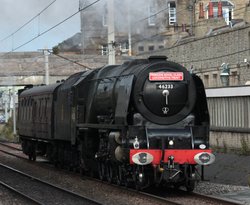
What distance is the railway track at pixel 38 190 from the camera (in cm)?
1209

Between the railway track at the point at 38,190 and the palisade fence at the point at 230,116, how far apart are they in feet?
21.4

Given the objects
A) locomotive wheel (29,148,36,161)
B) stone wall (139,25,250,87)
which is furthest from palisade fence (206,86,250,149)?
stone wall (139,25,250,87)

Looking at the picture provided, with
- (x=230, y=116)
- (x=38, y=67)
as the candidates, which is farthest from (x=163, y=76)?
(x=38, y=67)

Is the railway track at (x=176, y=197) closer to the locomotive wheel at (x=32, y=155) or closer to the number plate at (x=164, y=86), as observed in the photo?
the number plate at (x=164, y=86)

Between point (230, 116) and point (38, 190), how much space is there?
7.89 metres

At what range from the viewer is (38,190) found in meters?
14.2

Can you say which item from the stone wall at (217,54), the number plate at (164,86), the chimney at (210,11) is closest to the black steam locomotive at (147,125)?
the number plate at (164,86)

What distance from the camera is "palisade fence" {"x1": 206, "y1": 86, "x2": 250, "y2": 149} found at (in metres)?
18.1

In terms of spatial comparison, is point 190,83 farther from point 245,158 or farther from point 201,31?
point 201,31

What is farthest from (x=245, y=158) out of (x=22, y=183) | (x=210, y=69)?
(x=210, y=69)

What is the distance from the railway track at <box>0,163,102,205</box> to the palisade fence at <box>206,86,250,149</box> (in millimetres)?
6515

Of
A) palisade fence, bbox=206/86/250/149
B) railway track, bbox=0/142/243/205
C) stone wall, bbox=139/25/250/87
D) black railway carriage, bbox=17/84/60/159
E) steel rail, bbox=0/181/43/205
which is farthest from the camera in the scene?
stone wall, bbox=139/25/250/87

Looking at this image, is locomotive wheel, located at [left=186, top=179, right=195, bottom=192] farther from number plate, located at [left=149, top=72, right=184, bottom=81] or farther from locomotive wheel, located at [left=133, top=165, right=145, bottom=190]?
number plate, located at [left=149, top=72, right=184, bottom=81]

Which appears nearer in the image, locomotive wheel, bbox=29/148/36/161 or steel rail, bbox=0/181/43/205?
steel rail, bbox=0/181/43/205
